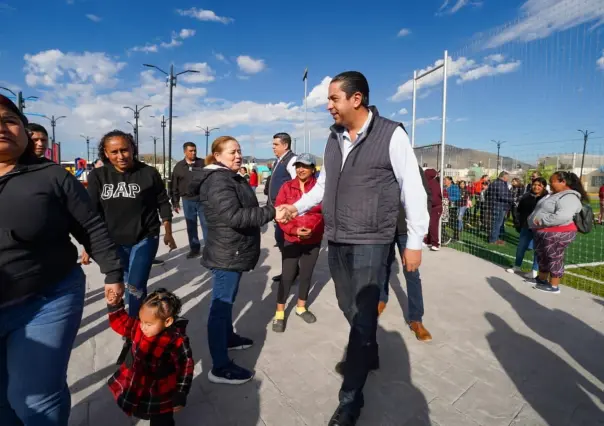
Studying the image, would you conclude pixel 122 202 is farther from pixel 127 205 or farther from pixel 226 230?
pixel 226 230

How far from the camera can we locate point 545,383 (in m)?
2.62

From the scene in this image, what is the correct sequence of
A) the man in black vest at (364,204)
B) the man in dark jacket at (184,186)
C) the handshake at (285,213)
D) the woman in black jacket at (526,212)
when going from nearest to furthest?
the man in black vest at (364,204) → the handshake at (285,213) → the woman in black jacket at (526,212) → the man in dark jacket at (184,186)

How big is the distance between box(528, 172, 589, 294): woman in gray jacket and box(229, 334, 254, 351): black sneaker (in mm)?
4015

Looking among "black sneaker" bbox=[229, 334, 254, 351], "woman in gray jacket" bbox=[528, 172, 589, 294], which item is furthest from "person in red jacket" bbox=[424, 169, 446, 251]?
"black sneaker" bbox=[229, 334, 254, 351]

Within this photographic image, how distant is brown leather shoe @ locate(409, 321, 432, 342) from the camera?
331 centimetres

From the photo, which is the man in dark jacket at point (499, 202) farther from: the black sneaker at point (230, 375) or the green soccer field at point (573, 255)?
the black sneaker at point (230, 375)

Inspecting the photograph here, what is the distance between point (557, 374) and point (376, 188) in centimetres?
217

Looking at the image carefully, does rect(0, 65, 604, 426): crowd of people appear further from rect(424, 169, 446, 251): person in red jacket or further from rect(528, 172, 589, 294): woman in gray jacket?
rect(424, 169, 446, 251): person in red jacket

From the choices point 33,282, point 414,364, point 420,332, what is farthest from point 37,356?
point 420,332

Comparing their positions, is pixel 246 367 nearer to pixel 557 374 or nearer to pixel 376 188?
pixel 376 188

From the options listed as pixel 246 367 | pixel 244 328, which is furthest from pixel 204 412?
pixel 244 328

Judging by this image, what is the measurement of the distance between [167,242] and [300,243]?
1438 mm

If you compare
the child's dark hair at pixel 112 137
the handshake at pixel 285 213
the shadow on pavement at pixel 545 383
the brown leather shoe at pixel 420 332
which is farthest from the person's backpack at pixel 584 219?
the child's dark hair at pixel 112 137

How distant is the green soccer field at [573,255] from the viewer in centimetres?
568
